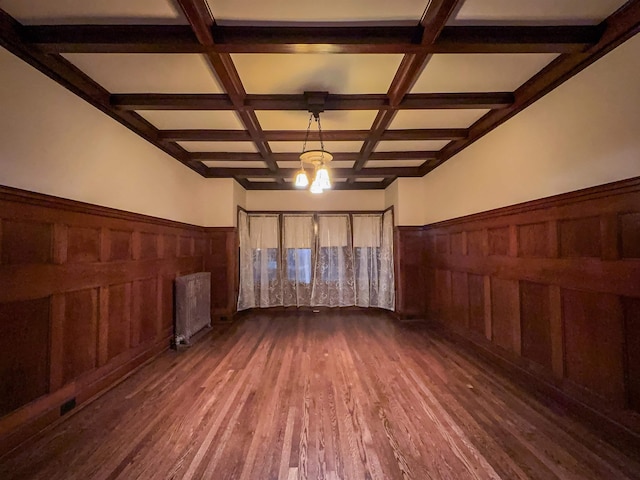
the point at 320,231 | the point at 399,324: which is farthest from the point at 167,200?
the point at 399,324

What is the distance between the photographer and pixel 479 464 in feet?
5.50

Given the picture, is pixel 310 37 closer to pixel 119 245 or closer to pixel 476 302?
pixel 119 245

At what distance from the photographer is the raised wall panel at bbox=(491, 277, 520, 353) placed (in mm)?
2831

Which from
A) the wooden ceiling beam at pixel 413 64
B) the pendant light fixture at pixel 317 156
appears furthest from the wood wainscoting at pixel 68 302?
the wooden ceiling beam at pixel 413 64

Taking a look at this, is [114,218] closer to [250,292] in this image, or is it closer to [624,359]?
[250,292]

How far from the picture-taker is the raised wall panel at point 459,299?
376 cm

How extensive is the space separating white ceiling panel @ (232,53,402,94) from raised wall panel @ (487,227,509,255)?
1.89 metres

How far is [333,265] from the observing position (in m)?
5.87

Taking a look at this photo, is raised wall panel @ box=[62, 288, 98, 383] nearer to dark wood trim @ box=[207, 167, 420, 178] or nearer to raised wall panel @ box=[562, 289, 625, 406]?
dark wood trim @ box=[207, 167, 420, 178]

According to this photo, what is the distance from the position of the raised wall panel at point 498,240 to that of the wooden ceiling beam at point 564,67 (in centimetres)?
112

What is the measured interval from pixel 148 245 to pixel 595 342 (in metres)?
4.22

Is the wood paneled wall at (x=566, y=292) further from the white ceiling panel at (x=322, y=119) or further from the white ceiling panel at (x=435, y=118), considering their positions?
the white ceiling panel at (x=322, y=119)

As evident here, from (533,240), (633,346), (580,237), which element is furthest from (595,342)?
(533,240)

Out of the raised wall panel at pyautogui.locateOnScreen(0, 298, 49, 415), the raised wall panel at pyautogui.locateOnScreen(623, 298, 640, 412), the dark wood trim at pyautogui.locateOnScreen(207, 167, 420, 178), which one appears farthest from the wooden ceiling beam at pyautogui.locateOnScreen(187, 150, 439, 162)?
the raised wall panel at pyautogui.locateOnScreen(623, 298, 640, 412)
